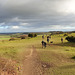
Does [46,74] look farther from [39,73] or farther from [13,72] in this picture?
[13,72]

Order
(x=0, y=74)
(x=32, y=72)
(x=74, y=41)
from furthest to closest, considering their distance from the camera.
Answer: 1. (x=74, y=41)
2. (x=32, y=72)
3. (x=0, y=74)

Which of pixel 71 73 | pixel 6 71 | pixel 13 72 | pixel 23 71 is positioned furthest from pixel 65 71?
pixel 6 71

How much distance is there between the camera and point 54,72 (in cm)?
934

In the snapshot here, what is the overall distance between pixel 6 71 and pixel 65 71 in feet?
19.9

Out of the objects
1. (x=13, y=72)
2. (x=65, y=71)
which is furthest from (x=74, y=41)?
(x=13, y=72)

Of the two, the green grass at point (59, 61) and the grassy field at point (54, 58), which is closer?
the green grass at point (59, 61)

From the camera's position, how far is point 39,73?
369 inches

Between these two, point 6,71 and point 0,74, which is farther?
point 6,71

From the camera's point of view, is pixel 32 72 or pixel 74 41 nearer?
pixel 32 72

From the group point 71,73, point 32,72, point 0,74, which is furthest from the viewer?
point 32,72

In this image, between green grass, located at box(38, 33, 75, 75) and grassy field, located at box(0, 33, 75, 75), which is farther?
grassy field, located at box(0, 33, 75, 75)

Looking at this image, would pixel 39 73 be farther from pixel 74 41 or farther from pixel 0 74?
pixel 74 41

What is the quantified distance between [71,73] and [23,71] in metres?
5.00

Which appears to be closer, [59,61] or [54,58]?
[59,61]
